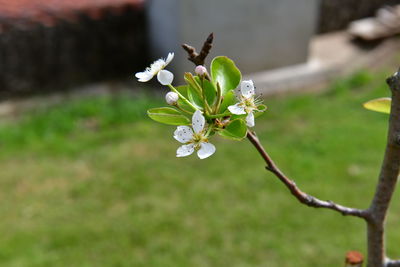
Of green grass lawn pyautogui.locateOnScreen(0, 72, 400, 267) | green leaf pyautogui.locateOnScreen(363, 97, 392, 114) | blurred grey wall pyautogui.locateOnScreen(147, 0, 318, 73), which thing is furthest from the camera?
blurred grey wall pyautogui.locateOnScreen(147, 0, 318, 73)

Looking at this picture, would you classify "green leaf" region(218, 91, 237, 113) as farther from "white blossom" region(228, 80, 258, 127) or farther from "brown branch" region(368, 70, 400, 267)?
"brown branch" region(368, 70, 400, 267)

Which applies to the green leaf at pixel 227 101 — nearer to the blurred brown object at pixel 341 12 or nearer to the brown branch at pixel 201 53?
the brown branch at pixel 201 53

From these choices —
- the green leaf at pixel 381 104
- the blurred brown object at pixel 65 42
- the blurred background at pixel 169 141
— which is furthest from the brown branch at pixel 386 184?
the blurred brown object at pixel 65 42

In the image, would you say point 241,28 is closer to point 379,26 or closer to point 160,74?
point 379,26

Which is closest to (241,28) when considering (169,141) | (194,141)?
(169,141)

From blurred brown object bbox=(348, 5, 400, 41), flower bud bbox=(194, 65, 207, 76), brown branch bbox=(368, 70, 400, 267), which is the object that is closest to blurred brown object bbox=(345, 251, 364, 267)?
brown branch bbox=(368, 70, 400, 267)
